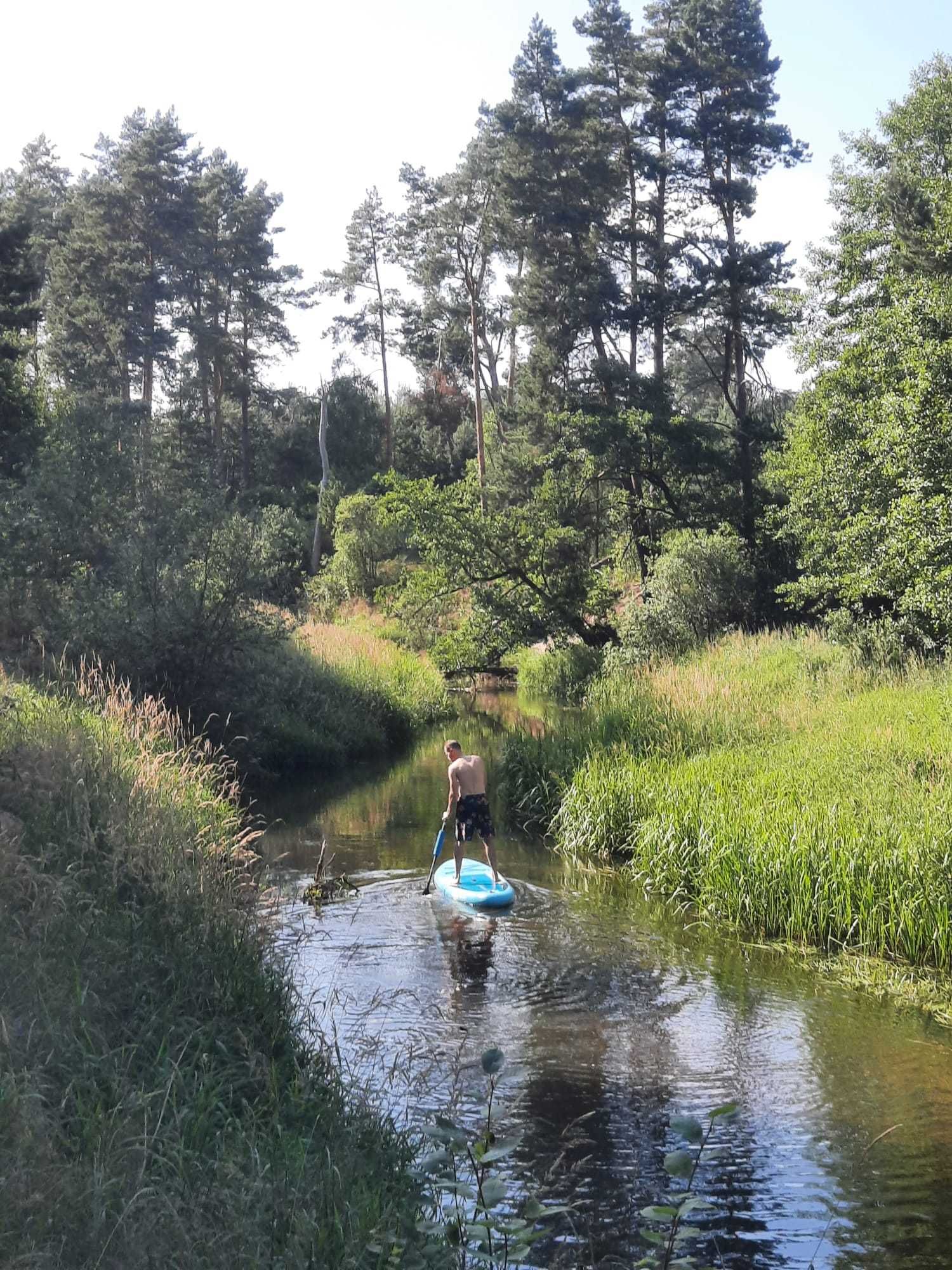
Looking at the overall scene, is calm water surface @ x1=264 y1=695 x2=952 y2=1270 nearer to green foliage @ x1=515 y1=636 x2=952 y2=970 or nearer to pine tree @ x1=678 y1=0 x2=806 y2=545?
green foliage @ x1=515 y1=636 x2=952 y2=970

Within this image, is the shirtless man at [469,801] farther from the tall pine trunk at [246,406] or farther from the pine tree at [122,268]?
the tall pine trunk at [246,406]

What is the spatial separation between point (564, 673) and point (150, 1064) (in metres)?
22.6

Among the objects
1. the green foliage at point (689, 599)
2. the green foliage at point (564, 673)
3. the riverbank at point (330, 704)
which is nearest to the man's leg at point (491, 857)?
the riverbank at point (330, 704)

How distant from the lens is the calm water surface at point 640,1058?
229 inches

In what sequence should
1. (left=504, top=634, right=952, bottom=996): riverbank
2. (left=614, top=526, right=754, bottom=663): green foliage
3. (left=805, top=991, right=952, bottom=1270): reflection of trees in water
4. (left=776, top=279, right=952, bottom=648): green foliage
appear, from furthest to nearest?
1. (left=614, top=526, right=754, bottom=663): green foliage
2. (left=776, top=279, right=952, bottom=648): green foliage
3. (left=504, top=634, right=952, bottom=996): riverbank
4. (left=805, top=991, right=952, bottom=1270): reflection of trees in water

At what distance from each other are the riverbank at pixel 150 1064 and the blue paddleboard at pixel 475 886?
2.92 metres

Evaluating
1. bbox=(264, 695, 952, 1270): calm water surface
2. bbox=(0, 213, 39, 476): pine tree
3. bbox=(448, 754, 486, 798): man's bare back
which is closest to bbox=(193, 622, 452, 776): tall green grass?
bbox=(448, 754, 486, 798): man's bare back

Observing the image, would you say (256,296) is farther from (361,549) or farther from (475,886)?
(475,886)

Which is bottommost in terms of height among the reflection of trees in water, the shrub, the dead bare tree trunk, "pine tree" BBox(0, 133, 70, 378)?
the reflection of trees in water

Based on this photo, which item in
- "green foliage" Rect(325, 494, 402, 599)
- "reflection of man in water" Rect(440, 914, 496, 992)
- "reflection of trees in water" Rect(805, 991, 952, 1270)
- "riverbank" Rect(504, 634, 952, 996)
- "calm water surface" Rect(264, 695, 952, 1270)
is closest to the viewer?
"reflection of trees in water" Rect(805, 991, 952, 1270)

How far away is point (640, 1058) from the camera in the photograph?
25.7 feet

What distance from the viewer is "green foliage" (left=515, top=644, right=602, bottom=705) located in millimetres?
26750

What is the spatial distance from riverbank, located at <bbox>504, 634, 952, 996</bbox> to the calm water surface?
56cm

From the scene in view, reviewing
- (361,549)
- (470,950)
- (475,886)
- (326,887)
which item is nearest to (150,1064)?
(470,950)
